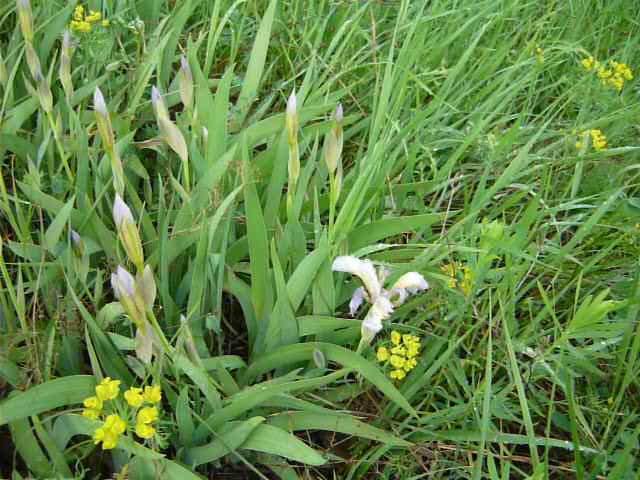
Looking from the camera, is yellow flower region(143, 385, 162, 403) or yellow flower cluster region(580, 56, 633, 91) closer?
yellow flower region(143, 385, 162, 403)

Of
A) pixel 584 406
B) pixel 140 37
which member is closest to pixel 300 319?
pixel 584 406

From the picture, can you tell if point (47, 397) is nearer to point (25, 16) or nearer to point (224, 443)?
point (224, 443)

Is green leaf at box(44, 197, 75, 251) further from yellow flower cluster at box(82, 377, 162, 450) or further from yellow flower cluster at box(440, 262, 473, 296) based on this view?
yellow flower cluster at box(440, 262, 473, 296)

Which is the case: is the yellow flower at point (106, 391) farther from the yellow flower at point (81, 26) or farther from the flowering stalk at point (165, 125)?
the yellow flower at point (81, 26)

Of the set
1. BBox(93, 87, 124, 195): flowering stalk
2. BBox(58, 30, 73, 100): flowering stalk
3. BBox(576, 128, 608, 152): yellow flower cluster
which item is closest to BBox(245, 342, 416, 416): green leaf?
BBox(93, 87, 124, 195): flowering stalk

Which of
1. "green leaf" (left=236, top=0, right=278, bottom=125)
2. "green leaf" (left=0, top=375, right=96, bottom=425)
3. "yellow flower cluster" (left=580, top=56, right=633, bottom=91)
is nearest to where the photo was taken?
"green leaf" (left=0, top=375, right=96, bottom=425)

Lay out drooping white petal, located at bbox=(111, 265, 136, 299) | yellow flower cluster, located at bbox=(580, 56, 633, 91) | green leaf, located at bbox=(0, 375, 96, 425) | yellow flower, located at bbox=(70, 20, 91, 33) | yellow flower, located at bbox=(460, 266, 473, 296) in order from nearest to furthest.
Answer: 1. drooping white petal, located at bbox=(111, 265, 136, 299)
2. green leaf, located at bbox=(0, 375, 96, 425)
3. yellow flower, located at bbox=(460, 266, 473, 296)
4. yellow flower, located at bbox=(70, 20, 91, 33)
5. yellow flower cluster, located at bbox=(580, 56, 633, 91)
